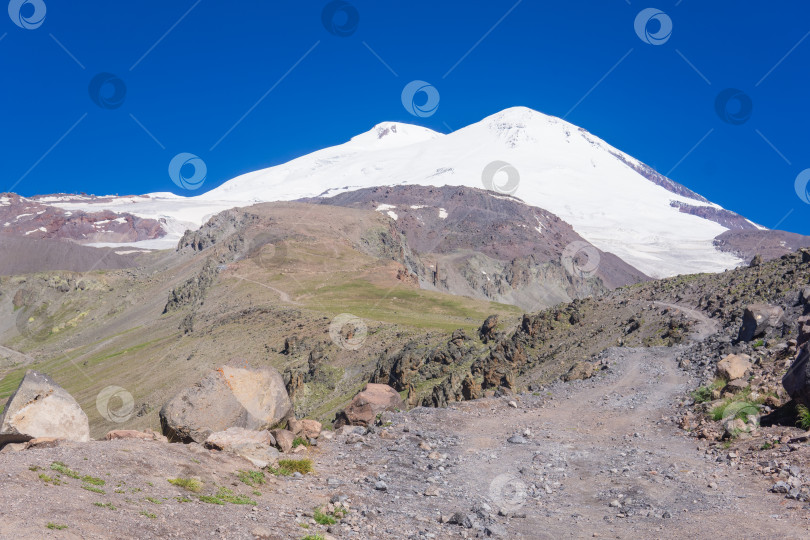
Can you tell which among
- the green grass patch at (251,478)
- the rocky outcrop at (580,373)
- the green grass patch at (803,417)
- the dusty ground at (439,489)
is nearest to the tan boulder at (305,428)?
the dusty ground at (439,489)

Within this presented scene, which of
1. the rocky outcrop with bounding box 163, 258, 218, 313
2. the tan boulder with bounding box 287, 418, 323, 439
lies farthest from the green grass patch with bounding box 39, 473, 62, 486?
the rocky outcrop with bounding box 163, 258, 218, 313

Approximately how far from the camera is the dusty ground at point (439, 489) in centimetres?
1100

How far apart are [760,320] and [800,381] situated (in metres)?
13.3

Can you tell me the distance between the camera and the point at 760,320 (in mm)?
28391

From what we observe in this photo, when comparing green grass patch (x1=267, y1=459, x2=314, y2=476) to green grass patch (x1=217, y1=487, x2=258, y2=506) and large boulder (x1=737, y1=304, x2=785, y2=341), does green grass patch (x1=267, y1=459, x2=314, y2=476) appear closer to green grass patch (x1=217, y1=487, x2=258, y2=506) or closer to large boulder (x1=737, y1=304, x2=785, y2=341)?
green grass patch (x1=217, y1=487, x2=258, y2=506)

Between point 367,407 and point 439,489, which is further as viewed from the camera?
point 367,407

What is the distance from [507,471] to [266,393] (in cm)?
793

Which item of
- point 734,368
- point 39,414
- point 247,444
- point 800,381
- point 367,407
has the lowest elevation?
point 247,444

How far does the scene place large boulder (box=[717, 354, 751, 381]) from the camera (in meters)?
23.1

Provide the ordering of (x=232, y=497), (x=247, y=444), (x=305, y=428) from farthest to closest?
(x=305, y=428), (x=247, y=444), (x=232, y=497)

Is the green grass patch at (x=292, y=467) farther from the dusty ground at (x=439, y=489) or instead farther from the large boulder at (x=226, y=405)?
the large boulder at (x=226, y=405)

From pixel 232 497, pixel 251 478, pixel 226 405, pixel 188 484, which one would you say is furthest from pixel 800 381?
pixel 226 405

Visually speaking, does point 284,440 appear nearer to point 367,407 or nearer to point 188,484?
point 188,484

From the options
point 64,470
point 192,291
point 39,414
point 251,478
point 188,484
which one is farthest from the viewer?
point 192,291
